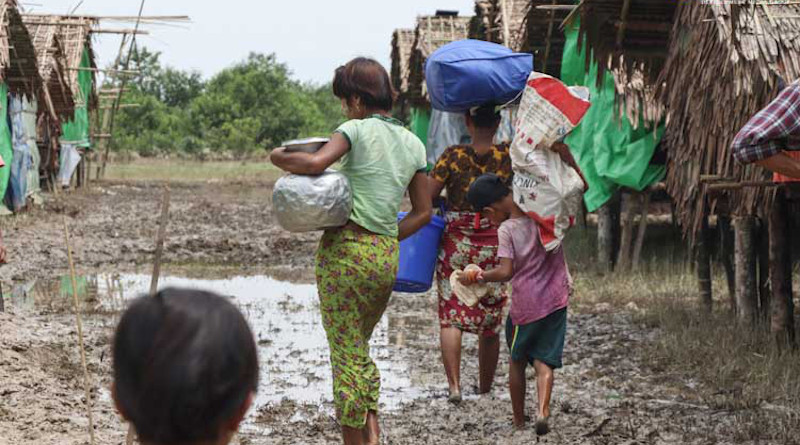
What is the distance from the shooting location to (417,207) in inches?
178

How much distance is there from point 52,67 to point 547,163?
1514cm

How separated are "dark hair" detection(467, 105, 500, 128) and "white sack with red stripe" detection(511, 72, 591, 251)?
0.56 metres

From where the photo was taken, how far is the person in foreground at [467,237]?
538cm

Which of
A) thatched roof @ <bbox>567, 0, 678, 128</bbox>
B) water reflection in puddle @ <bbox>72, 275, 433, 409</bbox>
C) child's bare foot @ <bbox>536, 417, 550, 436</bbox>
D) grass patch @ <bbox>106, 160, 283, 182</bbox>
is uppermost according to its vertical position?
thatched roof @ <bbox>567, 0, 678, 128</bbox>

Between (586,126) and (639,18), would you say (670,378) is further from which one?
(586,126)

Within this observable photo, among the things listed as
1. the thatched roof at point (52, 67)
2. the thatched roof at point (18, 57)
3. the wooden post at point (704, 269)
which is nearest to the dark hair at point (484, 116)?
the wooden post at point (704, 269)

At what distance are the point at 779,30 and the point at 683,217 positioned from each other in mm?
1752

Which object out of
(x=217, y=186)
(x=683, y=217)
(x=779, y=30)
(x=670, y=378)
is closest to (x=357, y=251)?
(x=670, y=378)

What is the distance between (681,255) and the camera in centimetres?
1166

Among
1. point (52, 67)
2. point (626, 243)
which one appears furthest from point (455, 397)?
point (52, 67)

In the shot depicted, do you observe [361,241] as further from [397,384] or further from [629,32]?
[629,32]

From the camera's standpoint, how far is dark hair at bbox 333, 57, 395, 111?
4.22 metres

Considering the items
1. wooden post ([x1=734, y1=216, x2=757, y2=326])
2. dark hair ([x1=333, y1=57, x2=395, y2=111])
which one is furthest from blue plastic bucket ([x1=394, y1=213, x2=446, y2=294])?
wooden post ([x1=734, y1=216, x2=757, y2=326])

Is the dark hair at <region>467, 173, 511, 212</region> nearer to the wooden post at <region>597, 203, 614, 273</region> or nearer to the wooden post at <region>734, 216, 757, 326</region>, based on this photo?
the wooden post at <region>734, 216, 757, 326</region>
